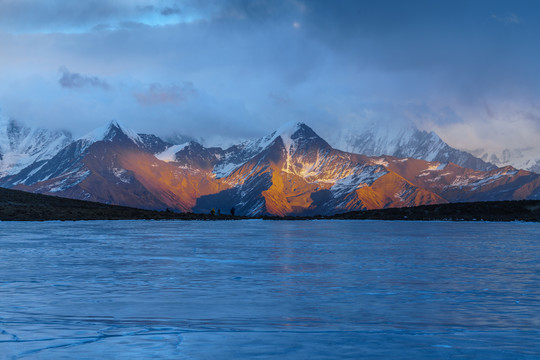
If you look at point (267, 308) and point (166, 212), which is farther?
point (166, 212)

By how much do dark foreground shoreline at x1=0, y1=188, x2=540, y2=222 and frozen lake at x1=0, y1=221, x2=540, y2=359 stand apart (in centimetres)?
6734

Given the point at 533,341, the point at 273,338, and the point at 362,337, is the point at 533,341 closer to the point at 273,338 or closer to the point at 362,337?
the point at 362,337

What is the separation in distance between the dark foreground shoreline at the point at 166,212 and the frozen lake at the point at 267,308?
67.3 metres

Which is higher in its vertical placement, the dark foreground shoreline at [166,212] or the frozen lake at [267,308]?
the dark foreground shoreline at [166,212]

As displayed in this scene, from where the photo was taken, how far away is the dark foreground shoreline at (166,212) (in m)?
89.1

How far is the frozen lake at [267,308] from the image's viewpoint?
9703mm

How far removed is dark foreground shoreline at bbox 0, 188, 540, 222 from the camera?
8912 centimetres

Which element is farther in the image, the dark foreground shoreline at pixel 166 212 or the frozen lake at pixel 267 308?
the dark foreground shoreline at pixel 166 212

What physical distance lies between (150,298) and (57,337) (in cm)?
433

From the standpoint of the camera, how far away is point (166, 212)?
116875mm

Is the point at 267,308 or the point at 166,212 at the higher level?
the point at 166,212

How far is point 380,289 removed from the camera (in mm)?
16266

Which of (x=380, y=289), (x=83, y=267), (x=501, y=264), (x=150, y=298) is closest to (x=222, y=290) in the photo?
(x=150, y=298)

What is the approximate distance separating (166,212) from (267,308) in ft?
346
